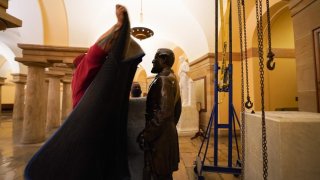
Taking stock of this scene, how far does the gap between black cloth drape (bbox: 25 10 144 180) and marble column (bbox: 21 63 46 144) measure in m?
5.17

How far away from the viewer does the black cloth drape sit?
26.8 inches

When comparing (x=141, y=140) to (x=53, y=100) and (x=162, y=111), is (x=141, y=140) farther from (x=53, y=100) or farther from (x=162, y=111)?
(x=53, y=100)

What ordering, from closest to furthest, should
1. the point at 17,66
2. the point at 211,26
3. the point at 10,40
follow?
the point at 211,26
the point at 10,40
the point at 17,66

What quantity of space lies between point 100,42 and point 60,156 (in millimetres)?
484

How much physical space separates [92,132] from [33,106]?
5.30 meters

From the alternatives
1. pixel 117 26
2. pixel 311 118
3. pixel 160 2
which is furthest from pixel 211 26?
pixel 117 26

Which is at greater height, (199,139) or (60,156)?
(60,156)

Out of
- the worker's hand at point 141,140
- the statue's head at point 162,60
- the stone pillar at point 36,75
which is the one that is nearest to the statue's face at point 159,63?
the statue's head at point 162,60

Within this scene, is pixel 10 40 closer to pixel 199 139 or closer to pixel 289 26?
pixel 199 139

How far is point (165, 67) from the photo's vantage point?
1918 mm

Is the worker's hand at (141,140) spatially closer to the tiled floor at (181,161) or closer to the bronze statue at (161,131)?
the bronze statue at (161,131)

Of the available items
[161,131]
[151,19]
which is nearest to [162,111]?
[161,131]

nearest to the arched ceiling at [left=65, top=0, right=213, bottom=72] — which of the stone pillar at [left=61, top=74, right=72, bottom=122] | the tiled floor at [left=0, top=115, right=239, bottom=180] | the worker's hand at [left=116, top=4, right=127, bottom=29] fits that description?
the stone pillar at [left=61, top=74, right=72, bottom=122]

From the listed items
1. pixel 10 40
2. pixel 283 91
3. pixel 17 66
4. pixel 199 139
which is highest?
pixel 10 40
